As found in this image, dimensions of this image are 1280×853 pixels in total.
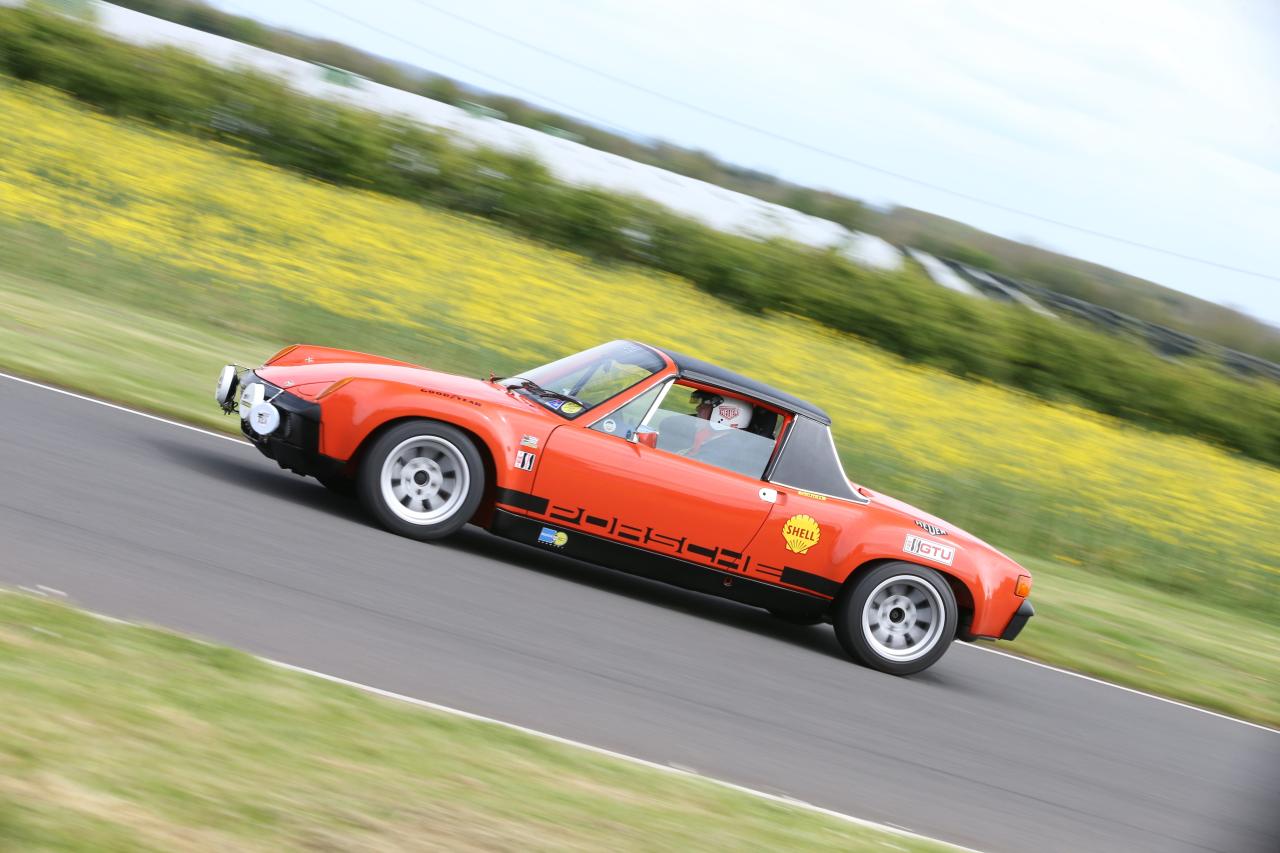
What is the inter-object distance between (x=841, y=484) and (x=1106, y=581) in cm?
694

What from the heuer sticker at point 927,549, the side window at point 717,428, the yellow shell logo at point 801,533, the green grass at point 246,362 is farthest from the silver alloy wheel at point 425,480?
the green grass at point 246,362

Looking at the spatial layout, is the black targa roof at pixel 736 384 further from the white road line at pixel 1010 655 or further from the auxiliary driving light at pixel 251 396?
the white road line at pixel 1010 655

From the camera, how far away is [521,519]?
760cm

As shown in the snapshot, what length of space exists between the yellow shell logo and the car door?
174 millimetres

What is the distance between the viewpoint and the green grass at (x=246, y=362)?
32.7ft

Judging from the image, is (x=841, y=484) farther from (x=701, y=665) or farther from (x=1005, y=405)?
(x=1005, y=405)

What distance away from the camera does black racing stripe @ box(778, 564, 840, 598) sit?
316 inches

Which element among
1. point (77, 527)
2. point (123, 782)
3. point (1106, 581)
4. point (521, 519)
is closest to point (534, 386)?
point (521, 519)

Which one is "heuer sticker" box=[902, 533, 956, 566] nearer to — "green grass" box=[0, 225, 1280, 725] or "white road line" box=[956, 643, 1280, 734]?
"white road line" box=[956, 643, 1280, 734]

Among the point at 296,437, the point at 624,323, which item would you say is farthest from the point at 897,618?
the point at 624,323

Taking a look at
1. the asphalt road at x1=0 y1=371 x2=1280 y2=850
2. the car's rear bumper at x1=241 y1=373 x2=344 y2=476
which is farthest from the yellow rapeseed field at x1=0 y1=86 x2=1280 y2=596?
the car's rear bumper at x1=241 y1=373 x2=344 y2=476

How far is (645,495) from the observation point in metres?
7.73

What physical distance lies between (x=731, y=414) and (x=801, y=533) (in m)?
0.85

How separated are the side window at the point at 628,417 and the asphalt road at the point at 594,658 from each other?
0.97m
